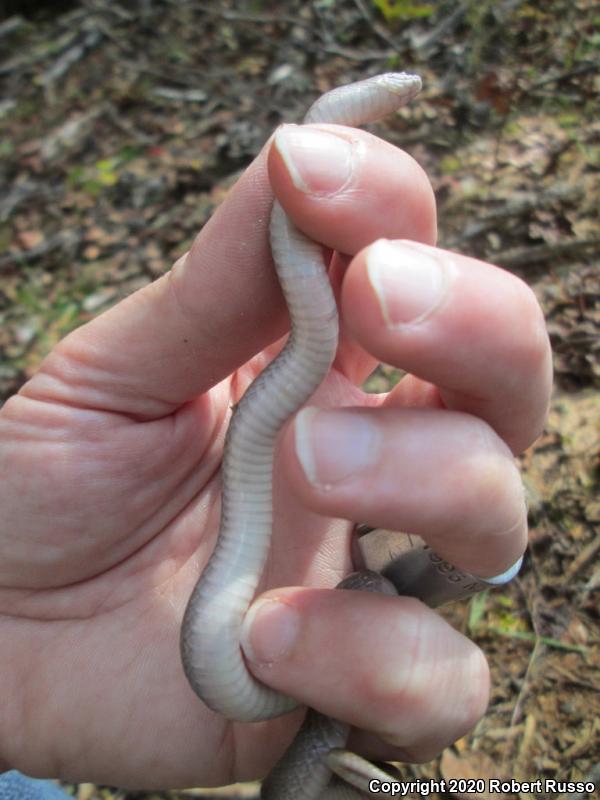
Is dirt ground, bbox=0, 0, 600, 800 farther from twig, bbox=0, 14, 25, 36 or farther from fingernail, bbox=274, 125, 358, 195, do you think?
fingernail, bbox=274, 125, 358, 195

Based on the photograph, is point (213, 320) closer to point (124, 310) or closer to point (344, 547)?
point (124, 310)

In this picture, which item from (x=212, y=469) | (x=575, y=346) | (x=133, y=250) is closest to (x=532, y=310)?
(x=212, y=469)

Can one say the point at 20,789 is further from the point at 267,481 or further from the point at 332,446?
the point at 332,446

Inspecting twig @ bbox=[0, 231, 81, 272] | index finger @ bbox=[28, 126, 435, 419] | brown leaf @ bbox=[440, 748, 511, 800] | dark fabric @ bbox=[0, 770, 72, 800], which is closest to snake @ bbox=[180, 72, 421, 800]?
index finger @ bbox=[28, 126, 435, 419]

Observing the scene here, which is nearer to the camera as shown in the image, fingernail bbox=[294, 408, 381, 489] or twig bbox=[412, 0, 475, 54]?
fingernail bbox=[294, 408, 381, 489]

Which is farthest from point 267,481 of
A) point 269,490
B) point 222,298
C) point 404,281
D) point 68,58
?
point 68,58
